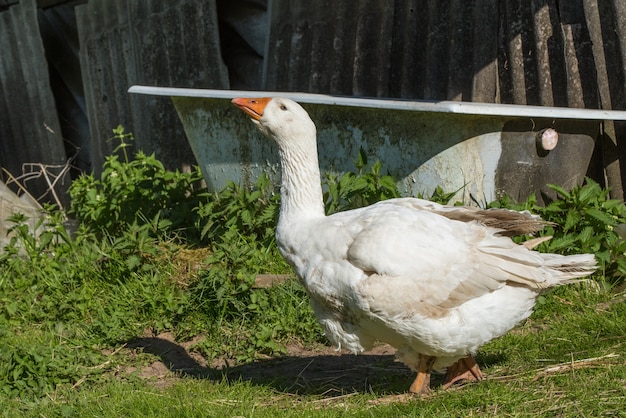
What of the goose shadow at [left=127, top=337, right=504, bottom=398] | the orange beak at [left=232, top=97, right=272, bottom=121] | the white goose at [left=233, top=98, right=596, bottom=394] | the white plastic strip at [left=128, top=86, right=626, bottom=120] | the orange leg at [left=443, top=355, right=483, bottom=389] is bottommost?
the goose shadow at [left=127, top=337, right=504, bottom=398]

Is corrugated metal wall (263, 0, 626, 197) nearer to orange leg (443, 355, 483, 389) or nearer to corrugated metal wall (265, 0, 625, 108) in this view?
corrugated metal wall (265, 0, 625, 108)

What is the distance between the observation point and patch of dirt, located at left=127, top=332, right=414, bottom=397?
524 cm

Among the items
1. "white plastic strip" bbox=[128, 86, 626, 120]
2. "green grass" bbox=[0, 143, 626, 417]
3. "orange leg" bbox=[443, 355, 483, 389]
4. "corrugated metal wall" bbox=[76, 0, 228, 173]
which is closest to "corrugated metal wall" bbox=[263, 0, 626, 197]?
"white plastic strip" bbox=[128, 86, 626, 120]

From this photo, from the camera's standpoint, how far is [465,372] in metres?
4.91

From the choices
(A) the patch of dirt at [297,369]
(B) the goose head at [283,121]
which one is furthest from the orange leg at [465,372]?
(B) the goose head at [283,121]

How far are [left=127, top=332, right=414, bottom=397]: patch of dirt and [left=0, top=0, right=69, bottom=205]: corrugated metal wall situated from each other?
14.9 feet

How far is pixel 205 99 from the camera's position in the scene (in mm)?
7195

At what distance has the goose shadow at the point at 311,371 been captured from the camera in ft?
17.0

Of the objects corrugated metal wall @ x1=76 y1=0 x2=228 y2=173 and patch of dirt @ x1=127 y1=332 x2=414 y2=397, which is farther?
corrugated metal wall @ x1=76 y1=0 x2=228 y2=173

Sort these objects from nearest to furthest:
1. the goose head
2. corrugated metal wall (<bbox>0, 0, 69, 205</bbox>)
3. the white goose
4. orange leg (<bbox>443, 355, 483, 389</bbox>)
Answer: the white goose → orange leg (<bbox>443, 355, 483, 389</bbox>) → the goose head → corrugated metal wall (<bbox>0, 0, 69, 205</bbox>)

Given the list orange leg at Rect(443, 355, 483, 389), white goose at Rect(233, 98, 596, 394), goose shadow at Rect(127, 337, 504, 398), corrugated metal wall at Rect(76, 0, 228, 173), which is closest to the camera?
white goose at Rect(233, 98, 596, 394)

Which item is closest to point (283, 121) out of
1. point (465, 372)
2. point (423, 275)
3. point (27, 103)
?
point (423, 275)

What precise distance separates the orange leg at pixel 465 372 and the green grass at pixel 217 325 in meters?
0.13

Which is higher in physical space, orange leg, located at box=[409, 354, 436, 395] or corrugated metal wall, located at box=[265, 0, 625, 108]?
corrugated metal wall, located at box=[265, 0, 625, 108]
